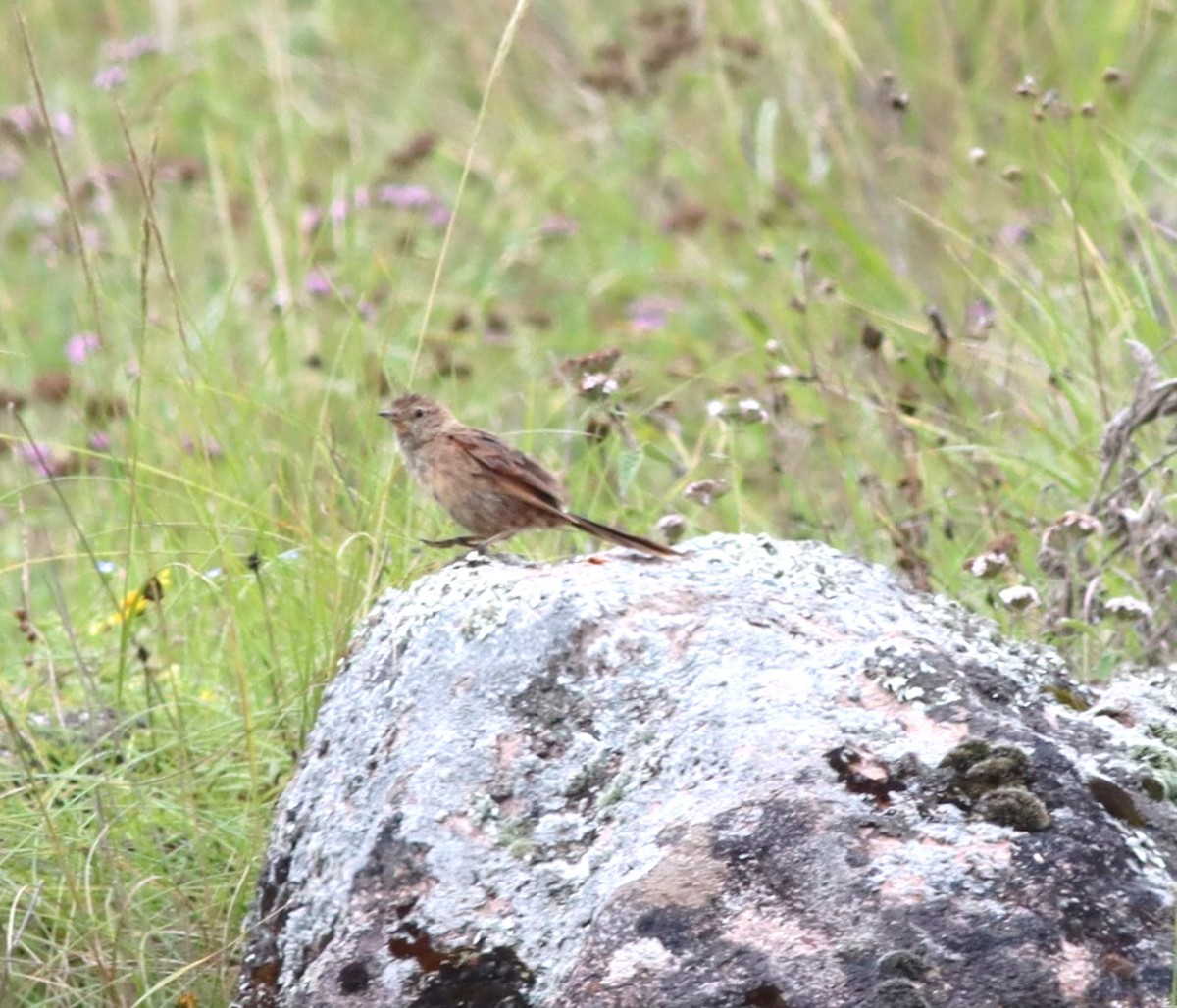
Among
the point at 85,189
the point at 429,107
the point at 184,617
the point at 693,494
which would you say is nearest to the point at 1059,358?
the point at 693,494

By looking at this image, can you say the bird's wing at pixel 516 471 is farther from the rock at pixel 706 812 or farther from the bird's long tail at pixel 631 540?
the rock at pixel 706 812

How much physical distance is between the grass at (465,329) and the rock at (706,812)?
44 centimetres

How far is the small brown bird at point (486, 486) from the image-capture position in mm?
3291

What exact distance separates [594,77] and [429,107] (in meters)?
1.89

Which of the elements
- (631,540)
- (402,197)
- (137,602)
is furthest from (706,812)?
(402,197)

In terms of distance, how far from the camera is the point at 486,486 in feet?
10.9

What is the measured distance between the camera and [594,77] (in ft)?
23.5

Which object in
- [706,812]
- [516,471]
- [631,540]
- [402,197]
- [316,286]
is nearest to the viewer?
[706,812]

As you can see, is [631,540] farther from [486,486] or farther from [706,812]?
[706,812]

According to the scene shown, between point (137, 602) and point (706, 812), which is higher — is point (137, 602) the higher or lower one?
the lower one

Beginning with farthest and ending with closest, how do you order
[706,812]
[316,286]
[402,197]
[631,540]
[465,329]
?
[402,197]
[465,329]
[316,286]
[631,540]
[706,812]

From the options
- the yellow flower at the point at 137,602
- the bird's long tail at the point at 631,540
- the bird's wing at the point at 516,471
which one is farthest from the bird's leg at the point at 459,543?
the yellow flower at the point at 137,602

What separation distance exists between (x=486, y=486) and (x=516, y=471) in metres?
0.08

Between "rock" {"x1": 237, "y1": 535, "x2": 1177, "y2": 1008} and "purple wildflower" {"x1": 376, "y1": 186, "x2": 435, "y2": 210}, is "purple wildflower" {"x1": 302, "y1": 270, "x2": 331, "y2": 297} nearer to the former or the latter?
"purple wildflower" {"x1": 376, "y1": 186, "x2": 435, "y2": 210}
